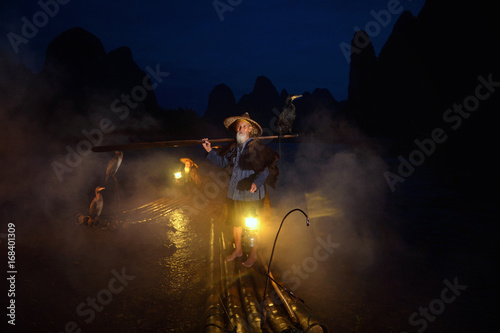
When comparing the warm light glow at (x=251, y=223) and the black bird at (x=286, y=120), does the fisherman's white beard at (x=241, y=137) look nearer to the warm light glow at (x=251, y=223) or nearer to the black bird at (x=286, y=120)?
the warm light glow at (x=251, y=223)

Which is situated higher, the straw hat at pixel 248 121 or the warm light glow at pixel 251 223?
the straw hat at pixel 248 121

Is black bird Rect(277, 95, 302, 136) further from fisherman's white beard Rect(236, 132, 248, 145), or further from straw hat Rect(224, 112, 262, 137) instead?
fisherman's white beard Rect(236, 132, 248, 145)

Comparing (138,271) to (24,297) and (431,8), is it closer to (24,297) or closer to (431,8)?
(24,297)

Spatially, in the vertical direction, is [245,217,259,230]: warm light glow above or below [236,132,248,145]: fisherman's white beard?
below

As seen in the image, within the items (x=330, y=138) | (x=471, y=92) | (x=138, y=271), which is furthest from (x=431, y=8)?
(x=138, y=271)

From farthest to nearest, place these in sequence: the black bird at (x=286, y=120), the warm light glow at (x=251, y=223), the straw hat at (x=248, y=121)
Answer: the black bird at (x=286, y=120)
the straw hat at (x=248, y=121)
the warm light glow at (x=251, y=223)

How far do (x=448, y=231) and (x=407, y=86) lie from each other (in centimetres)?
6263

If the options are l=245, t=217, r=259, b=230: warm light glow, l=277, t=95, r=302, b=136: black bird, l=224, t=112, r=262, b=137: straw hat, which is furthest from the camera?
l=277, t=95, r=302, b=136: black bird

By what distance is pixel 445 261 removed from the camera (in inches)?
270

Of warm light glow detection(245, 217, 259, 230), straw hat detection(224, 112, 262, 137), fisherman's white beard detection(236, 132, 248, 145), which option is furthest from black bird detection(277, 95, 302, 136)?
warm light glow detection(245, 217, 259, 230)

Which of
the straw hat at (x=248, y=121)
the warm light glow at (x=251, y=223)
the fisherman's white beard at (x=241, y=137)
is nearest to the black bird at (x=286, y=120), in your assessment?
the straw hat at (x=248, y=121)

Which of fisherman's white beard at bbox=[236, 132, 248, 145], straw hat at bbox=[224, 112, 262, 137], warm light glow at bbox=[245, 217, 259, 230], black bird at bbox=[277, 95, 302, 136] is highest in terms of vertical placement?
black bird at bbox=[277, 95, 302, 136]

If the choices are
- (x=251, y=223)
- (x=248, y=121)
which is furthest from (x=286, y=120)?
(x=251, y=223)

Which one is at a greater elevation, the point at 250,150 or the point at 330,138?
the point at 330,138
